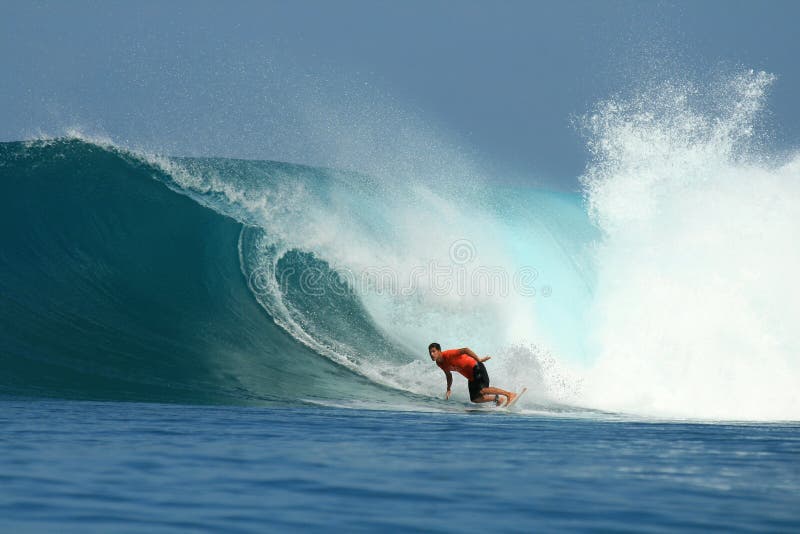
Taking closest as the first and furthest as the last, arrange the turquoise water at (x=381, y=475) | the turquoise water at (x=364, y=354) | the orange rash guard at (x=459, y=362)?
1. the turquoise water at (x=381, y=475)
2. the turquoise water at (x=364, y=354)
3. the orange rash guard at (x=459, y=362)

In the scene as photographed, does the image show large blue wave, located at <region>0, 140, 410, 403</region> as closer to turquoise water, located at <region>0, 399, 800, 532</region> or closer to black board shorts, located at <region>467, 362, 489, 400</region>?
black board shorts, located at <region>467, 362, 489, 400</region>

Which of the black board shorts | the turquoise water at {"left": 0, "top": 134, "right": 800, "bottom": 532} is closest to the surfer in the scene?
the black board shorts

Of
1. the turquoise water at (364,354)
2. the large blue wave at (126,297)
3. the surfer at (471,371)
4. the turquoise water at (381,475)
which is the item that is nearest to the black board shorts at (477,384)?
the surfer at (471,371)

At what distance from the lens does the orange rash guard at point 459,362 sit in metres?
9.75

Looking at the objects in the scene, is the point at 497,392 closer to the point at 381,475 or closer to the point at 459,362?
the point at 459,362

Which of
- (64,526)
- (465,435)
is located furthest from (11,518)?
(465,435)

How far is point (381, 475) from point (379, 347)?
24.1 feet

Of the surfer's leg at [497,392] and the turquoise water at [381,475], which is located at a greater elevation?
the surfer's leg at [497,392]

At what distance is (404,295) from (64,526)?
10387 millimetres

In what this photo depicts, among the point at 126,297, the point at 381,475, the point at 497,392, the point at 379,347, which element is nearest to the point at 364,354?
the point at 379,347

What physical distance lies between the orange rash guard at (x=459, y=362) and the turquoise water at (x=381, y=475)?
2213 mm

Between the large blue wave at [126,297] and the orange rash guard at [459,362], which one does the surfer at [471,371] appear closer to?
the orange rash guard at [459,362]

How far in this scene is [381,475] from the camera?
188 inches

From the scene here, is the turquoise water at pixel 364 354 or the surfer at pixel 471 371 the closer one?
the turquoise water at pixel 364 354
